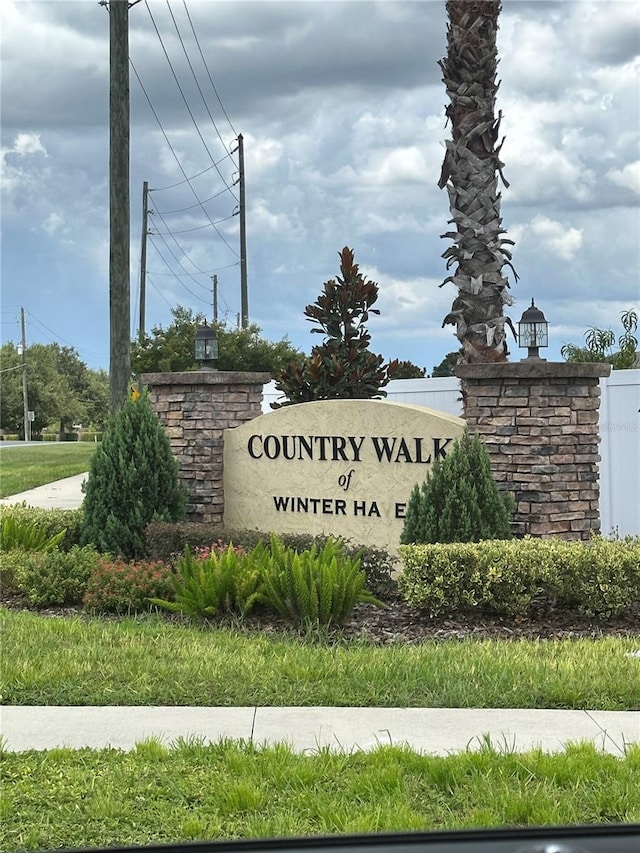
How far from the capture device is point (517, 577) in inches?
318

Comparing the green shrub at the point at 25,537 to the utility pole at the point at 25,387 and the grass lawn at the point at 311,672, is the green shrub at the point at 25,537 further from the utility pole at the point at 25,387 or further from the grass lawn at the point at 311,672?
the utility pole at the point at 25,387

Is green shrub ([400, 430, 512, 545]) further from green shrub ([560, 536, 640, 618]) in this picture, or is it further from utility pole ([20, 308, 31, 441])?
utility pole ([20, 308, 31, 441])

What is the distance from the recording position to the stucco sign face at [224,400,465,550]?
33.4 ft

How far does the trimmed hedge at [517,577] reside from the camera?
8.09 m

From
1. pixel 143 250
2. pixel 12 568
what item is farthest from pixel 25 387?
A: pixel 12 568

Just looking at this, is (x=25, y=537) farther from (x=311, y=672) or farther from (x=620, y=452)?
(x=620, y=452)

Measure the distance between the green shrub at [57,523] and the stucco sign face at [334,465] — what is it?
1.78 m

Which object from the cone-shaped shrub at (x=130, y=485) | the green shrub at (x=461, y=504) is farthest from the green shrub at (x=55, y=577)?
the green shrub at (x=461, y=504)

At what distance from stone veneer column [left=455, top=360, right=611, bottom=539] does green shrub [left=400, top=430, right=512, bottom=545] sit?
274 mm

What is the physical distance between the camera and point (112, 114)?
1452cm

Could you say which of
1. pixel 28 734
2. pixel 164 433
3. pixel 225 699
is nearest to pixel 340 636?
pixel 225 699

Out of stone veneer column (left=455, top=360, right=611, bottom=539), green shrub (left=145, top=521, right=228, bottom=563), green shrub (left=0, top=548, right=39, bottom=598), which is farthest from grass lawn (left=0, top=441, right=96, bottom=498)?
stone veneer column (left=455, top=360, right=611, bottom=539)

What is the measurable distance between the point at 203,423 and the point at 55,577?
3130 mm

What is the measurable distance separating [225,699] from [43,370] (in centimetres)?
8096
